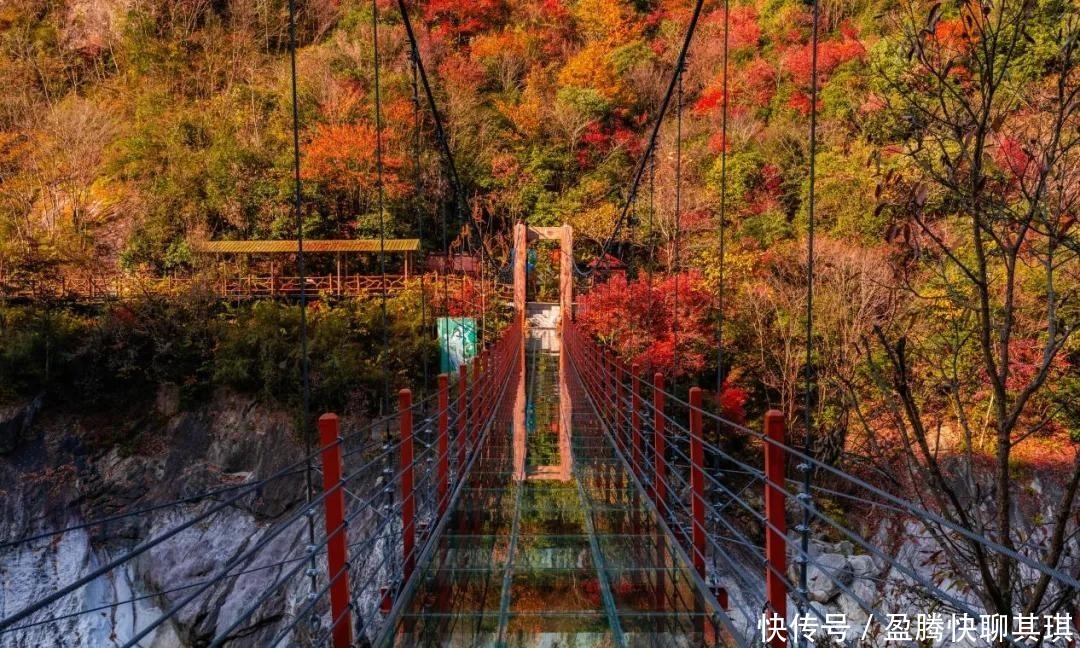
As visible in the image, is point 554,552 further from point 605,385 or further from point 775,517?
point 605,385

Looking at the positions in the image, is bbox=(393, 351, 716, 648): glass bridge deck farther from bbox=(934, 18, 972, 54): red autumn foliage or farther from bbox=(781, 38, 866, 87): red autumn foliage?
bbox=(781, 38, 866, 87): red autumn foliage

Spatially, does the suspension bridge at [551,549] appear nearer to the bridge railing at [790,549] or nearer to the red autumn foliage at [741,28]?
the bridge railing at [790,549]

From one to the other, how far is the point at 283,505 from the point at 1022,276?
328 inches

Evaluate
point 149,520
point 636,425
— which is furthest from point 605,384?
point 149,520

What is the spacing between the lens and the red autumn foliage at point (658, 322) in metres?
7.75

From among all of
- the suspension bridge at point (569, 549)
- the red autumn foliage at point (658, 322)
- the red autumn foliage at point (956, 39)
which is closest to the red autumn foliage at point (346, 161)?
the red autumn foliage at point (658, 322)

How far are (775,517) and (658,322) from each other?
685 centimetres

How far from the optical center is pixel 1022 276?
6320mm

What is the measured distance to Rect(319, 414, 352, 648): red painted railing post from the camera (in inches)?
52.6

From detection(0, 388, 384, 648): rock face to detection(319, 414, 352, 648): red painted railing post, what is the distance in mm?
5343

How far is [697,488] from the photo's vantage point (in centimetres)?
189

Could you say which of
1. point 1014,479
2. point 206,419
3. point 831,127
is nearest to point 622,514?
point 1014,479

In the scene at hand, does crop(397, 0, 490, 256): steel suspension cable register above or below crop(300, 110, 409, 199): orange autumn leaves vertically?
below

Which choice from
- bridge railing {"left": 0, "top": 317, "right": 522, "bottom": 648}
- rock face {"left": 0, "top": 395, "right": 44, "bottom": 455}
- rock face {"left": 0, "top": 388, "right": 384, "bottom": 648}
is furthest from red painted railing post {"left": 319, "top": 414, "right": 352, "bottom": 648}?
rock face {"left": 0, "top": 395, "right": 44, "bottom": 455}
